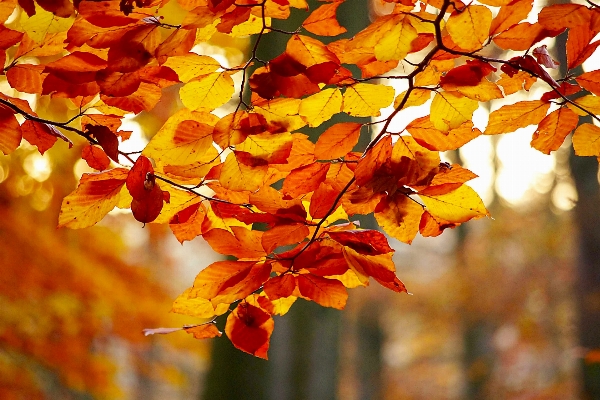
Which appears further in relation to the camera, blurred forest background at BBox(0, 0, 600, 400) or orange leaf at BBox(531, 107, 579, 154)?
blurred forest background at BBox(0, 0, 600, 400)

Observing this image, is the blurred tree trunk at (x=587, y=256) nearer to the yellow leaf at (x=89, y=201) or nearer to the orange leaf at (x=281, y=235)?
the orange leaf at (x=281, y=235)

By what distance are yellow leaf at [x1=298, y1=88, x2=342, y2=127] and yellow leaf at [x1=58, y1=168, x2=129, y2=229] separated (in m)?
0.26

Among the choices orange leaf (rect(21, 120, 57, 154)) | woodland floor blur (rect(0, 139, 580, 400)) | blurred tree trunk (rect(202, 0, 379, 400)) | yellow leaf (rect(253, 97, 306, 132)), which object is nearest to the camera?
yellow leaf (rect(253, 97, 306, 132))

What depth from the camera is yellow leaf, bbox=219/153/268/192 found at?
0.64 metres

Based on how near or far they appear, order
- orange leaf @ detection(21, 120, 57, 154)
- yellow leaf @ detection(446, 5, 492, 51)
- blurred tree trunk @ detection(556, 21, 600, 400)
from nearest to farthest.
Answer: yellow leaf @ detection(446, 5, 492, 51) → orange leaf @ detection(21, 120, 57, 154) → blurred tree trunk @ detection(556, 21, 600, 400)

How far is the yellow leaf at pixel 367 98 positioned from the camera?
0.65 meters

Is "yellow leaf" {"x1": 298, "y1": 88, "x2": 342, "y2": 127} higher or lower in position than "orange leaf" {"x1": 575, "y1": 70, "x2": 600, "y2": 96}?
lower

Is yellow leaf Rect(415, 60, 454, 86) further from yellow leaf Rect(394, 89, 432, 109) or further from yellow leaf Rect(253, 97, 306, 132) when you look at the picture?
yellow leaf Rect(253, 97, 306, 132)

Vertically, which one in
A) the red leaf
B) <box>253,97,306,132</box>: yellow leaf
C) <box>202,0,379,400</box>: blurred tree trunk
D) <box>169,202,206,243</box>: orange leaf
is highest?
<box>253,97,306,132</box>: yellow leaf

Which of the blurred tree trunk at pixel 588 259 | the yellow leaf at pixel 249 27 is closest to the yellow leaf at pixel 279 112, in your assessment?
the yellow leaf at pixel 249 27

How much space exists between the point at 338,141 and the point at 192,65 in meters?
0.21

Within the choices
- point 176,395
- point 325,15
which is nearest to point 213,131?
point 325,15

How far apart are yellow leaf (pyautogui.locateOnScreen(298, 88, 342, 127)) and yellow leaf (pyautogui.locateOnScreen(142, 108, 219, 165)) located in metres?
0.13

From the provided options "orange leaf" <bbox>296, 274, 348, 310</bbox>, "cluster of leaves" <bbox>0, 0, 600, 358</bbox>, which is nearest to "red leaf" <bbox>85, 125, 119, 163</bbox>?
"cluster of leaves" <bbox>0, 0, 600, 358</bbox>
